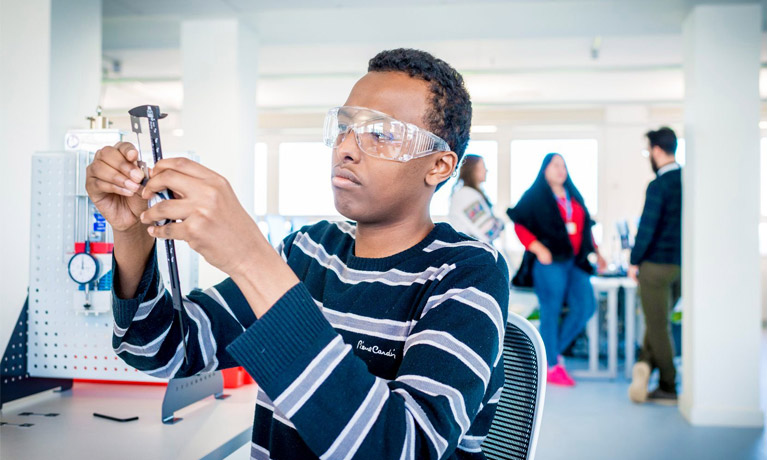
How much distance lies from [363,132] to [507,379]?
0.53 metres

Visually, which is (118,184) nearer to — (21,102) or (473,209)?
(21,102)

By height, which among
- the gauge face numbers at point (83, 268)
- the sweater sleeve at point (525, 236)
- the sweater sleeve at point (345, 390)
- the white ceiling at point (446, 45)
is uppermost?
the white ceiling at point (446, 45)

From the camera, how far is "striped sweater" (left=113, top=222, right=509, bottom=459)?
66 centimetres

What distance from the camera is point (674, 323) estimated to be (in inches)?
192

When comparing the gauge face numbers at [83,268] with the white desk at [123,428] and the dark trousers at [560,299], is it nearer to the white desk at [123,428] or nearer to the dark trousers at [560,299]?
the white desk at [123,428]

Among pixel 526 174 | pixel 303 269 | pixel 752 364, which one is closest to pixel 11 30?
pixel 303 269

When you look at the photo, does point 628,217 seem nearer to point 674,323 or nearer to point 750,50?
point 674,323

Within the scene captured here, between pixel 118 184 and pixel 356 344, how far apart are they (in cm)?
41

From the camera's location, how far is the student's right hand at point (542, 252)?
4270 mm

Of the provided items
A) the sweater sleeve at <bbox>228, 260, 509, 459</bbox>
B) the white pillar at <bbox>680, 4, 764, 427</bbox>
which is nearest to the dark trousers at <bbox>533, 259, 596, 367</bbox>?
the white pillar at <bbox>680, 4, 764, 427</bbox>

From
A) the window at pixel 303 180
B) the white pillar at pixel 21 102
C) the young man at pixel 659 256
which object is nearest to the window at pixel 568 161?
the window at pixel 303 180

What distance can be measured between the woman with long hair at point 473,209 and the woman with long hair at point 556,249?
251mm

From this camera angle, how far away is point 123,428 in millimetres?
1229

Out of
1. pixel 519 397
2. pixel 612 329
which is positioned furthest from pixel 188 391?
pixel 612 329
